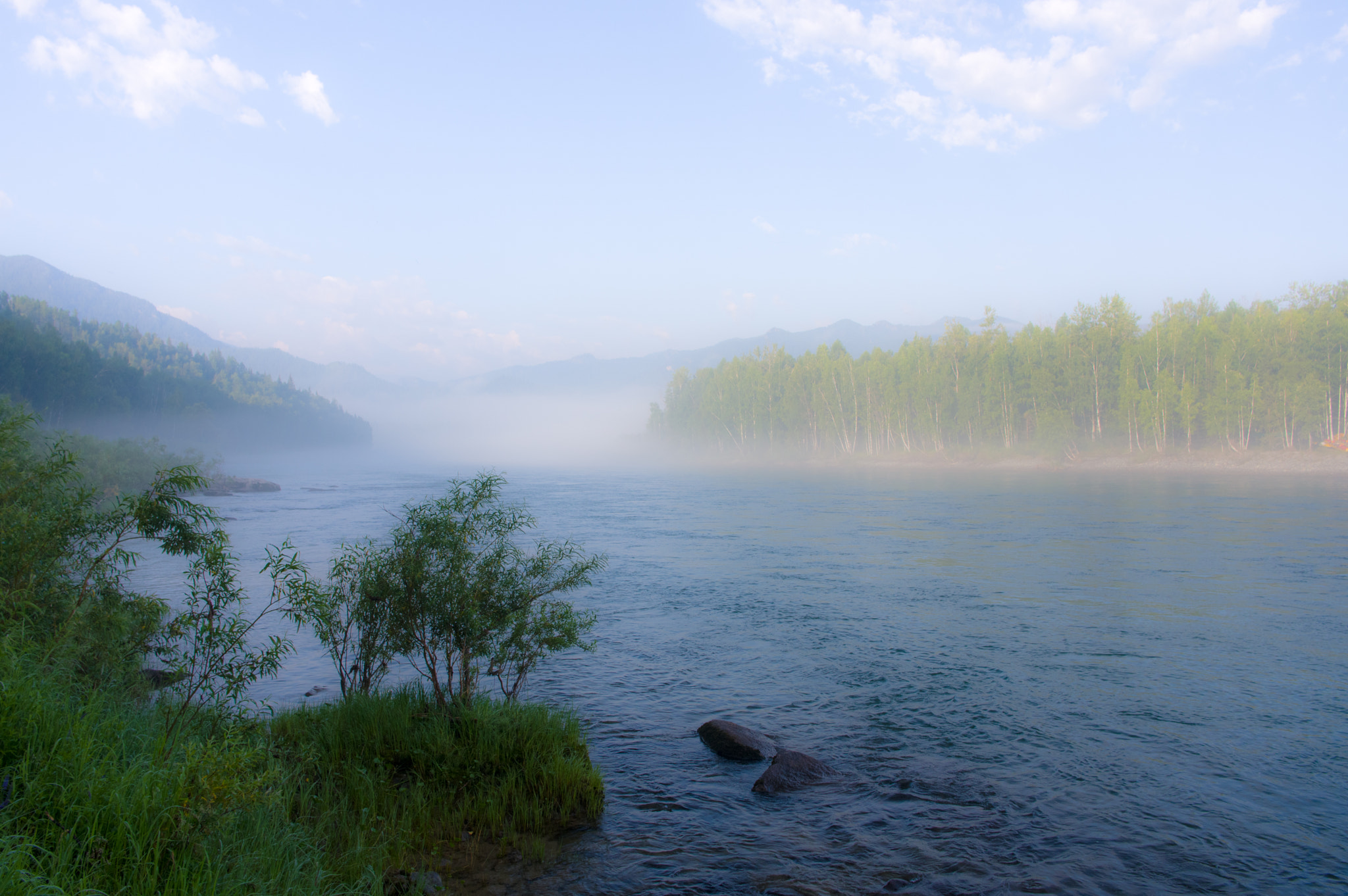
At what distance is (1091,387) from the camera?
88188 mm

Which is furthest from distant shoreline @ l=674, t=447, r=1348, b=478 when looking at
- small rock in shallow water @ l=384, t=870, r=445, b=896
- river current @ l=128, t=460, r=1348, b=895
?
small rock in shallow water @ l=384, t=870, r=445, b=896

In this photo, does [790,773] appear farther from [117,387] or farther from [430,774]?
[117,387]

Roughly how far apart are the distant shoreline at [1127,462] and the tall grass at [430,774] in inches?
3194

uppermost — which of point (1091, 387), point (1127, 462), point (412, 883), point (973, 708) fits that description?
point (1091, 387)

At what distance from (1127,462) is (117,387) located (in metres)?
144

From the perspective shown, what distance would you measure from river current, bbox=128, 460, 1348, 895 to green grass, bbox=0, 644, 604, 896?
1236 mm

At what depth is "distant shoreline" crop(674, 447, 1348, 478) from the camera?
68438 millimetres

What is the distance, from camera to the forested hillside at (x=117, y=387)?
84875 millimetres

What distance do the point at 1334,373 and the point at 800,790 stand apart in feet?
302

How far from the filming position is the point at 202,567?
9758 mm

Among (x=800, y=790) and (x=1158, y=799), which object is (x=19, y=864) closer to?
(x=800, y=790)

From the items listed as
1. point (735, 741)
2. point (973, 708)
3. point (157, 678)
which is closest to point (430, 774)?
point (735, 741)

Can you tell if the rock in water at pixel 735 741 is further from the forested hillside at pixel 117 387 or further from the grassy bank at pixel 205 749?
the forested hillside at pixel 117 387

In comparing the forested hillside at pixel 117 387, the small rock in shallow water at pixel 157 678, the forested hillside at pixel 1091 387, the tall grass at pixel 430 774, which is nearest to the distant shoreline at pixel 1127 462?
the forested hillside at pixel 1091 387
